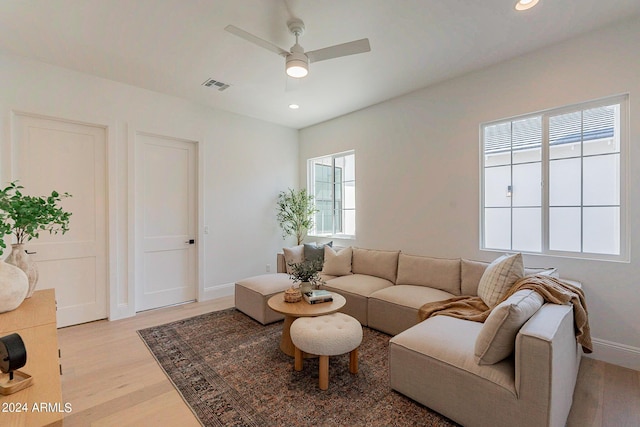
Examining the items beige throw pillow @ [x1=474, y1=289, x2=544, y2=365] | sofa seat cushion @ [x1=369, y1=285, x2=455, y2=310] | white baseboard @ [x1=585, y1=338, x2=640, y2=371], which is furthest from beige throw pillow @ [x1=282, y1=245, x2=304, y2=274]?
white baseboard @ [x1=585, y1=338, x2=640, y2=371]

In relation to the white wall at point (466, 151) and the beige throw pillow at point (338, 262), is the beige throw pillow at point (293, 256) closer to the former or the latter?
the beige throw pillow at point (338, 262)

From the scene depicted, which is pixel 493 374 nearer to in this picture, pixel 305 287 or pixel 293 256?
pixel 305 287

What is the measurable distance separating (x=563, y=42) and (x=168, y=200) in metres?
4.86

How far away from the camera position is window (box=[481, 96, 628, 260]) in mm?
2586

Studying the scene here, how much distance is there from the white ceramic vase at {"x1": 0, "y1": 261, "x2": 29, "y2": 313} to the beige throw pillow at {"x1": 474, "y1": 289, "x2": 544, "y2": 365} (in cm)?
270

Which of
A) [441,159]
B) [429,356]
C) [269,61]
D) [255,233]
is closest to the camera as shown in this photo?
[429,356]

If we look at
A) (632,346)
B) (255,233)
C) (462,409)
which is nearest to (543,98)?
(632,346)

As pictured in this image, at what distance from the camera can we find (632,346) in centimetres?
242

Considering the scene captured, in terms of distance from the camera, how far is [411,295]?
304 cm

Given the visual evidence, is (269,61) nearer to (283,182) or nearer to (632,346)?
(283,182)

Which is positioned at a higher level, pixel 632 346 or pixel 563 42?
pixel 563 42

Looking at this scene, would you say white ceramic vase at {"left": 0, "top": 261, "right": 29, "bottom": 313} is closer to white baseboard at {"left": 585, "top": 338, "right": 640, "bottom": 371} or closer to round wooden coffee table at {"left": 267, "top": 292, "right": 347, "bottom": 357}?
round wooden coffee table at {"left": 267, "top": 292, "right": 347, "bottom": 357}

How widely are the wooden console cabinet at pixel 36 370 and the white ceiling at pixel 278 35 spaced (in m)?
2.28

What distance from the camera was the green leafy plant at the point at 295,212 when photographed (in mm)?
5191
